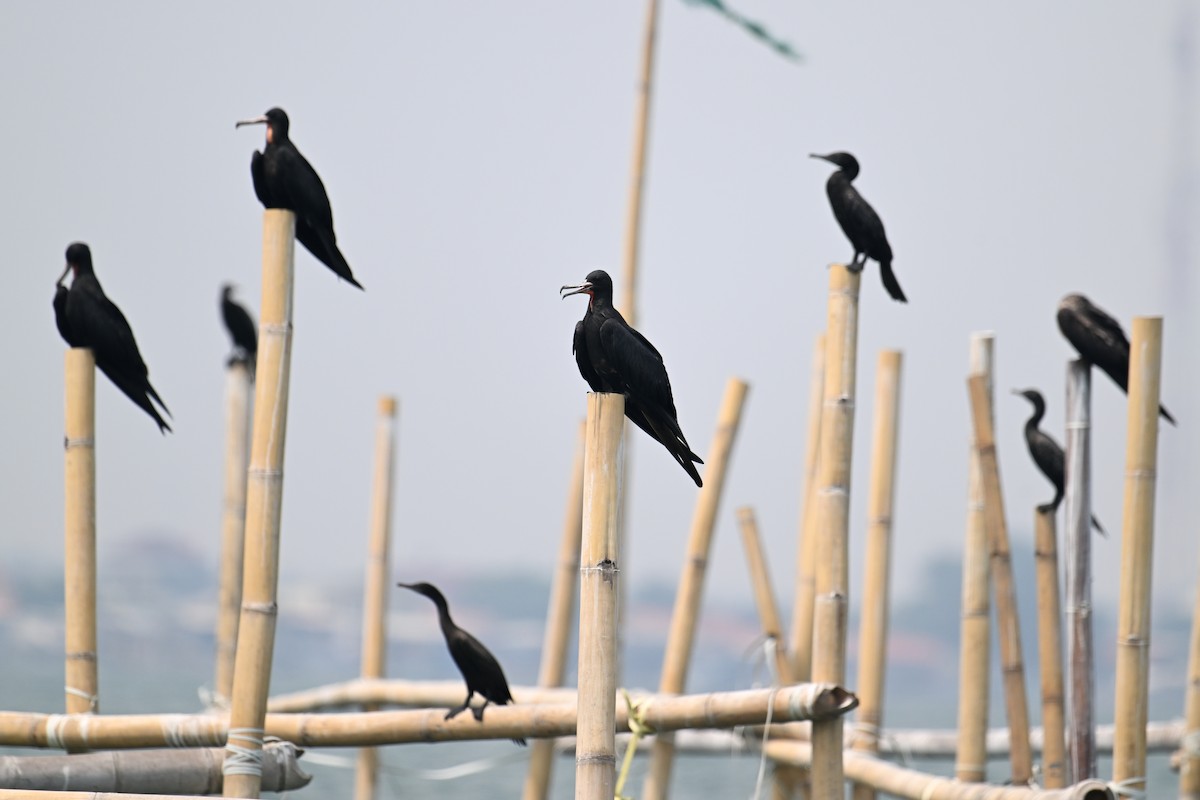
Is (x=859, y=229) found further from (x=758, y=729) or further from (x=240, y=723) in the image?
(x=240, y=723)

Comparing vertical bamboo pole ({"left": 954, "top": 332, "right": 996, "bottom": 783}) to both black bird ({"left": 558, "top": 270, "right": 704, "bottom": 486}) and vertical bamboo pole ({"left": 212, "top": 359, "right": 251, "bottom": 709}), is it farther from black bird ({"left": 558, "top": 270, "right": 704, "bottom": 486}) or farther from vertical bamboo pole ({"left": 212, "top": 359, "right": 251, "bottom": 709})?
vertical bamboo pole ({"left": 212, "top": 359, "right": 251, "bottom": 709})

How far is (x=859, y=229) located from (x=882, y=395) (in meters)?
0.85

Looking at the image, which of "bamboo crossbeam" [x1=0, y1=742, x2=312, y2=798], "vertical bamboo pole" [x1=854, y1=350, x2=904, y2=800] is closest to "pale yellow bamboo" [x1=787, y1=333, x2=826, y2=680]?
"vertical bamboo pole" [x1=854, y1=350, x2=904, y2=800]

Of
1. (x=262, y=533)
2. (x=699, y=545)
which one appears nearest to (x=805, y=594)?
(x=699, y=545)

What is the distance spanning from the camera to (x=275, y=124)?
5.51 m

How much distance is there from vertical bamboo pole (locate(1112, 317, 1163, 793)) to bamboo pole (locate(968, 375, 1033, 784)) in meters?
0.64

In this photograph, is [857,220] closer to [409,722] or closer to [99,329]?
[409,722]

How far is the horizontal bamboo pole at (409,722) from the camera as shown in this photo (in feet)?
16.9

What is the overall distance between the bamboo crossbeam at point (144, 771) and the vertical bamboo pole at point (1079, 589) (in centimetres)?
267

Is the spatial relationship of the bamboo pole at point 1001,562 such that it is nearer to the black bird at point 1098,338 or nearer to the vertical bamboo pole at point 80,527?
the black bird at point 1098,338

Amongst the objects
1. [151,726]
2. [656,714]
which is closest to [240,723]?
[151,726]

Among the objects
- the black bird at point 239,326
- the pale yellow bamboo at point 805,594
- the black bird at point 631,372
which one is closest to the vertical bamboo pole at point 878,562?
the pale yellow bamboo at point 805,594

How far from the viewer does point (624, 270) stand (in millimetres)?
7777

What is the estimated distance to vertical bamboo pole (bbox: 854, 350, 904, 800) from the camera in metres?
6.43
